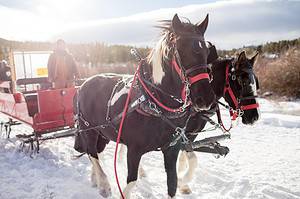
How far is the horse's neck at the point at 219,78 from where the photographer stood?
4309 millimetres

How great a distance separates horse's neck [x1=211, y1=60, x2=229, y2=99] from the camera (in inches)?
170

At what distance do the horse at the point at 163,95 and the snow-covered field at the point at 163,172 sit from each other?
1.07m

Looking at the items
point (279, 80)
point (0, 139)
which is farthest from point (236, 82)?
point (279, 80)

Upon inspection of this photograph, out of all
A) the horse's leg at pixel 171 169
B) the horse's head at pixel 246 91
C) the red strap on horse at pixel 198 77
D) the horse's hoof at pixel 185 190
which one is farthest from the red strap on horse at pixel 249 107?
the red strap on horse at pixel 198 77

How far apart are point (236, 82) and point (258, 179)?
1.57 meters

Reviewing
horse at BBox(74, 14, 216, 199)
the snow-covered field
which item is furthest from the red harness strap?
the snow-covered field

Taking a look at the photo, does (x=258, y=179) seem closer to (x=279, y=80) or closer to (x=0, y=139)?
Answer: (x=0, y=139)

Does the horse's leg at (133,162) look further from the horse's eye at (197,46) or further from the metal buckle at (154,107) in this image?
the horse's eye at (197,46)

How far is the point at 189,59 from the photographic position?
2.78 m

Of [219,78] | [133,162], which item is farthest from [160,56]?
[219,78]

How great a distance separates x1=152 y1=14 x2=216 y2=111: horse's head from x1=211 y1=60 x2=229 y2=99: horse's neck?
1380mm

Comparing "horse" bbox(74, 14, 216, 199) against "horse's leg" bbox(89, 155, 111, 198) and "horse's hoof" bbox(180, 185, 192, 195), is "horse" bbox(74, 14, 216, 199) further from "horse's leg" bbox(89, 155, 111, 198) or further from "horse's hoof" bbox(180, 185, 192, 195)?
"horse's hoof" bbox(180, 185, 192, 195)

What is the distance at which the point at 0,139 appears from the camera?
24.5 ft

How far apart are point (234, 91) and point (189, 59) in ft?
5.36
